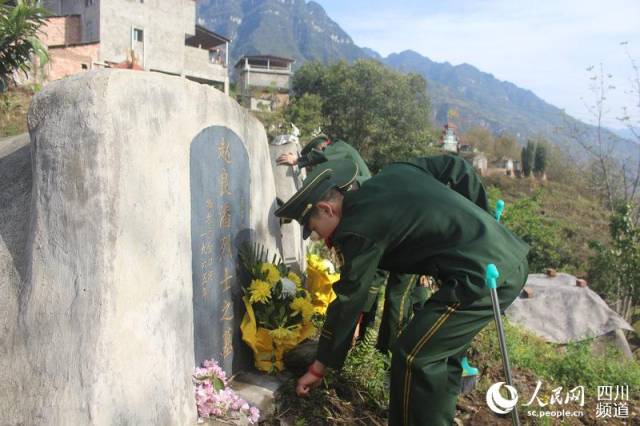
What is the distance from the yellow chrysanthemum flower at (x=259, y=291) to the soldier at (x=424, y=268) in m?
0.68

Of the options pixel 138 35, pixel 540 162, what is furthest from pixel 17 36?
pixel 540 162

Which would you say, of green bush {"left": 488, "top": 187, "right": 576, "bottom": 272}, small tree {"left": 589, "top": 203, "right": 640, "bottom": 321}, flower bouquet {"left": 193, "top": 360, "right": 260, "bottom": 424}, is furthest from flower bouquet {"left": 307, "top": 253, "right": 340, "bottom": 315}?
green bush {"left": 488, "top": 187, "right": 576, "bottom": 272}

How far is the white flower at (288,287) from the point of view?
3234 millimetres

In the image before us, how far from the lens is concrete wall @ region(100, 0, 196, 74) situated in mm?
19766

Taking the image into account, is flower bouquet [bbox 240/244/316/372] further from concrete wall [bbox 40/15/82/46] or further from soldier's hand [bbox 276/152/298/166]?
concrete wall [bbox 40/15/82/46]

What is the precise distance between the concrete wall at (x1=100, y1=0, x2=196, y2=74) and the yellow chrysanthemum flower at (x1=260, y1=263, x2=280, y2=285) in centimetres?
1839

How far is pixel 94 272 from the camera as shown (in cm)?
203

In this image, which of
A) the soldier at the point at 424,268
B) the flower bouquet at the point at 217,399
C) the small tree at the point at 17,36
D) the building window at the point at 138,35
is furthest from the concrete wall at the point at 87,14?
the soldier at the point at 424,268

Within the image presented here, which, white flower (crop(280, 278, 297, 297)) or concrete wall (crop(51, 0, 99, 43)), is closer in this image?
white flower (crop(280, 278, 297, 297))

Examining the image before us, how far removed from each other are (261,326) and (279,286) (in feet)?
0.88

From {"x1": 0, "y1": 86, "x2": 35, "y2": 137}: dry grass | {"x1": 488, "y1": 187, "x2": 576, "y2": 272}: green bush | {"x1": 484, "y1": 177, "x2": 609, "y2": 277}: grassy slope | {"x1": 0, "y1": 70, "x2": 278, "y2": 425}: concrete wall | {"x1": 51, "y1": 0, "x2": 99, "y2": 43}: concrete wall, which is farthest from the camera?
{"x1": 484, "y1": 177, "x2": 609, "y2": 277}: grassy slope

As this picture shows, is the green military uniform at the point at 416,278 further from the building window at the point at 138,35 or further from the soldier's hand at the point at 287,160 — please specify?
the building window at the point at 138,35

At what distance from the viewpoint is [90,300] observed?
2.01 metres

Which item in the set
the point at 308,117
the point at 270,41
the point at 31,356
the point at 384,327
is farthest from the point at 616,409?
the point at 270,41
